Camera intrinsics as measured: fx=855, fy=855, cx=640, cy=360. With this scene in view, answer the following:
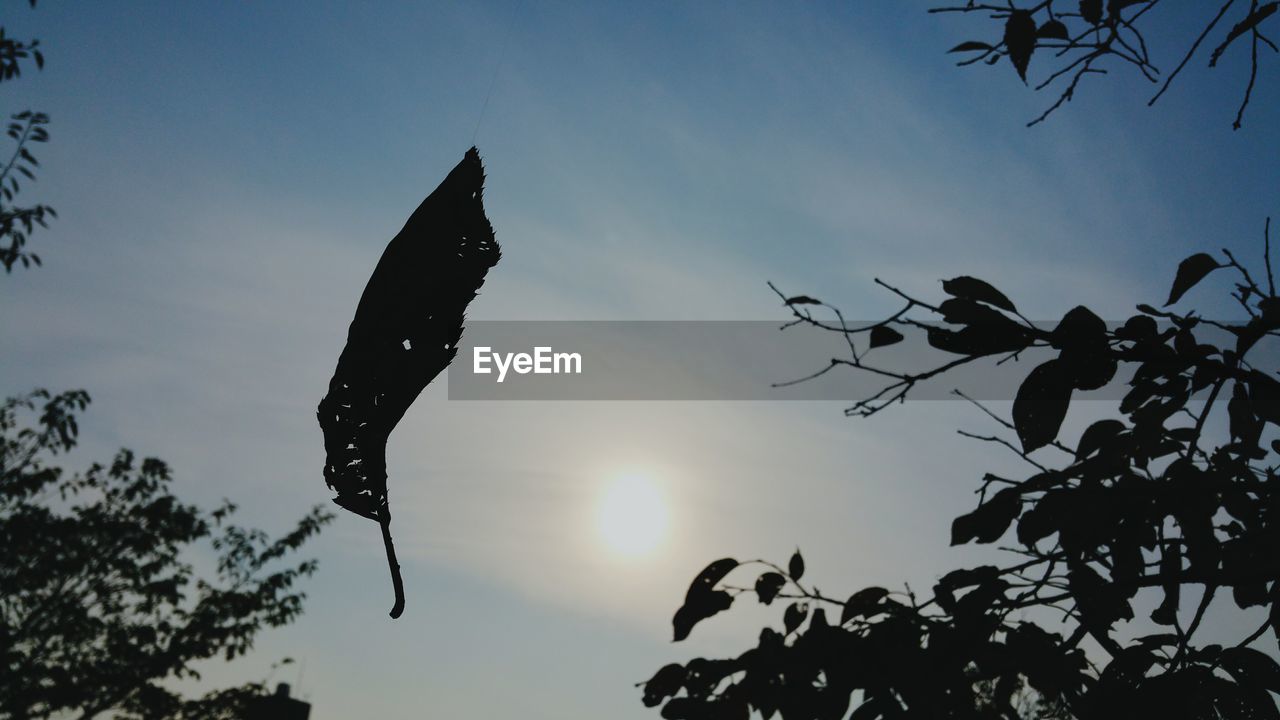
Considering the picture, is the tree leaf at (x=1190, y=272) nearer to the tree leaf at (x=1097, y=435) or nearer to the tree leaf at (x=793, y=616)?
the tree leaf at (x=1097, y=435)

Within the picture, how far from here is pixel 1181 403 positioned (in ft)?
6.73

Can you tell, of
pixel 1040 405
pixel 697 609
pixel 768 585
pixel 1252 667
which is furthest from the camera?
pixel 768 585

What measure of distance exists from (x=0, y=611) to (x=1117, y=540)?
15144 mm

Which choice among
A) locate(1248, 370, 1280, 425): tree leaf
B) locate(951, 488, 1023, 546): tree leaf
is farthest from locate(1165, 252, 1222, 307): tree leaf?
locate(951, 488, 1023, 546): tree leaf

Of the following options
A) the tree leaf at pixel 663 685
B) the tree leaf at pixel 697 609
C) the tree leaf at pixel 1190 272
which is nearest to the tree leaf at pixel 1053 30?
the tree leaf at pixel 1190 272

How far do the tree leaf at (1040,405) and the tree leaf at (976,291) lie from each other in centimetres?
16

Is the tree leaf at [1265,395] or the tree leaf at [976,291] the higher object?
the tree leaf at [976,291]

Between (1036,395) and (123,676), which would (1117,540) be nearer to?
(1036,395)

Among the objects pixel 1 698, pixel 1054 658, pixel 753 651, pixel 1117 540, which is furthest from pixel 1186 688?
Result: pixel 1 698

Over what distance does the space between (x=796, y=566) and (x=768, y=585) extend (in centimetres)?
13

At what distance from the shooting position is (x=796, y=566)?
257 centimetres

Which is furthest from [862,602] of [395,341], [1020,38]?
[1020,38]

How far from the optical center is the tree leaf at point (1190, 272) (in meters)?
1.90

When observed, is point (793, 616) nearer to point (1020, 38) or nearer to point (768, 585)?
point (768, 585)
